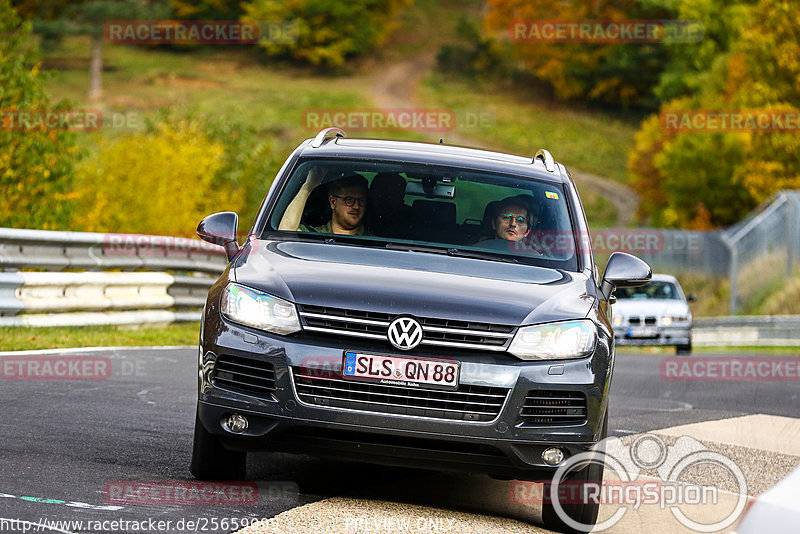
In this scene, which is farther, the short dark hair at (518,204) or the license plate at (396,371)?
the short dark hair at (518,204)

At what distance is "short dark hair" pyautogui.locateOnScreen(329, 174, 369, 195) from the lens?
24.1 feet

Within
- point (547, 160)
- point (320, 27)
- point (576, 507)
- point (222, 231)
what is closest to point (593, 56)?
point (320, 27)

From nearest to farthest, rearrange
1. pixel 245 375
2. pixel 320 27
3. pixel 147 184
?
pixel 245 375, pixel 147 184, pixel 320 27

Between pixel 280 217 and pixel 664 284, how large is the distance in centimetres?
1894

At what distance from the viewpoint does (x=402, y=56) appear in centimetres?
11612

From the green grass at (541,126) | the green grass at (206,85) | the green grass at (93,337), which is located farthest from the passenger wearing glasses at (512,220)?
the green grass at (541,126)

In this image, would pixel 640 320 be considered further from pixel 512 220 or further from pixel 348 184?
pixel 348 184

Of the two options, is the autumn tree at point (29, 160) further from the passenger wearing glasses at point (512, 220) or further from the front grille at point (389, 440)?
the front grille at point (389, 440)

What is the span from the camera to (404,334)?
19.6 ft

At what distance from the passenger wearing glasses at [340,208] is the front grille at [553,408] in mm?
1556

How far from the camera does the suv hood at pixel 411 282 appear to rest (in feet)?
19.9

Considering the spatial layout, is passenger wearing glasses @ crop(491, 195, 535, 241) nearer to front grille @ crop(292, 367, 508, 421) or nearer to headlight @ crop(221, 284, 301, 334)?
front grille @ crop(292, 367, 508, 421)

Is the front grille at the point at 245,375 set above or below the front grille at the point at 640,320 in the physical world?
above

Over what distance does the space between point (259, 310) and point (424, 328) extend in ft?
2.57
